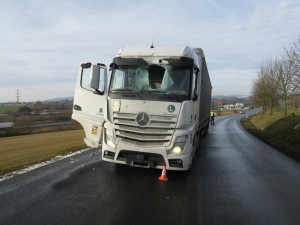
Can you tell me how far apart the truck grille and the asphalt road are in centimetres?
96

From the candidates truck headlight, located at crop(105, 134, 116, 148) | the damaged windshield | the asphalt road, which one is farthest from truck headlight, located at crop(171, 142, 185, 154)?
truck headlight, located at crop(105, 134, 116, 148)

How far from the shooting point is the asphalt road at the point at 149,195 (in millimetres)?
3480

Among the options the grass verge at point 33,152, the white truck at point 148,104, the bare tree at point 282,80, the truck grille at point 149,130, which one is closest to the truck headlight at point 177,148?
the white truck at point 148,104

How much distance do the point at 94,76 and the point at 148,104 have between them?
64.0 inches

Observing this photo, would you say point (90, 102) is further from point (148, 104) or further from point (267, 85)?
point (267, 85)

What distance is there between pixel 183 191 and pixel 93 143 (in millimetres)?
3010

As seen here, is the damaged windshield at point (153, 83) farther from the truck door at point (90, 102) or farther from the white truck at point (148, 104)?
the truck door at point (90, 102)

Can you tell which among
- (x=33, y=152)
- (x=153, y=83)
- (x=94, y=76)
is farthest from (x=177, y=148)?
(x=33, y=152)

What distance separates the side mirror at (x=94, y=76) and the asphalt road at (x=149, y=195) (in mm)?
2315

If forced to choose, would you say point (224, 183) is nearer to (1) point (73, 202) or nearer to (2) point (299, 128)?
(1) point (73, 202)

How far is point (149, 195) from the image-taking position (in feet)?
14.4

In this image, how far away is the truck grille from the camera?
5.09 metres

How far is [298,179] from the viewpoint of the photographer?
18.4ft

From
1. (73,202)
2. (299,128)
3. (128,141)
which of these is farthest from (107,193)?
(299,128)
